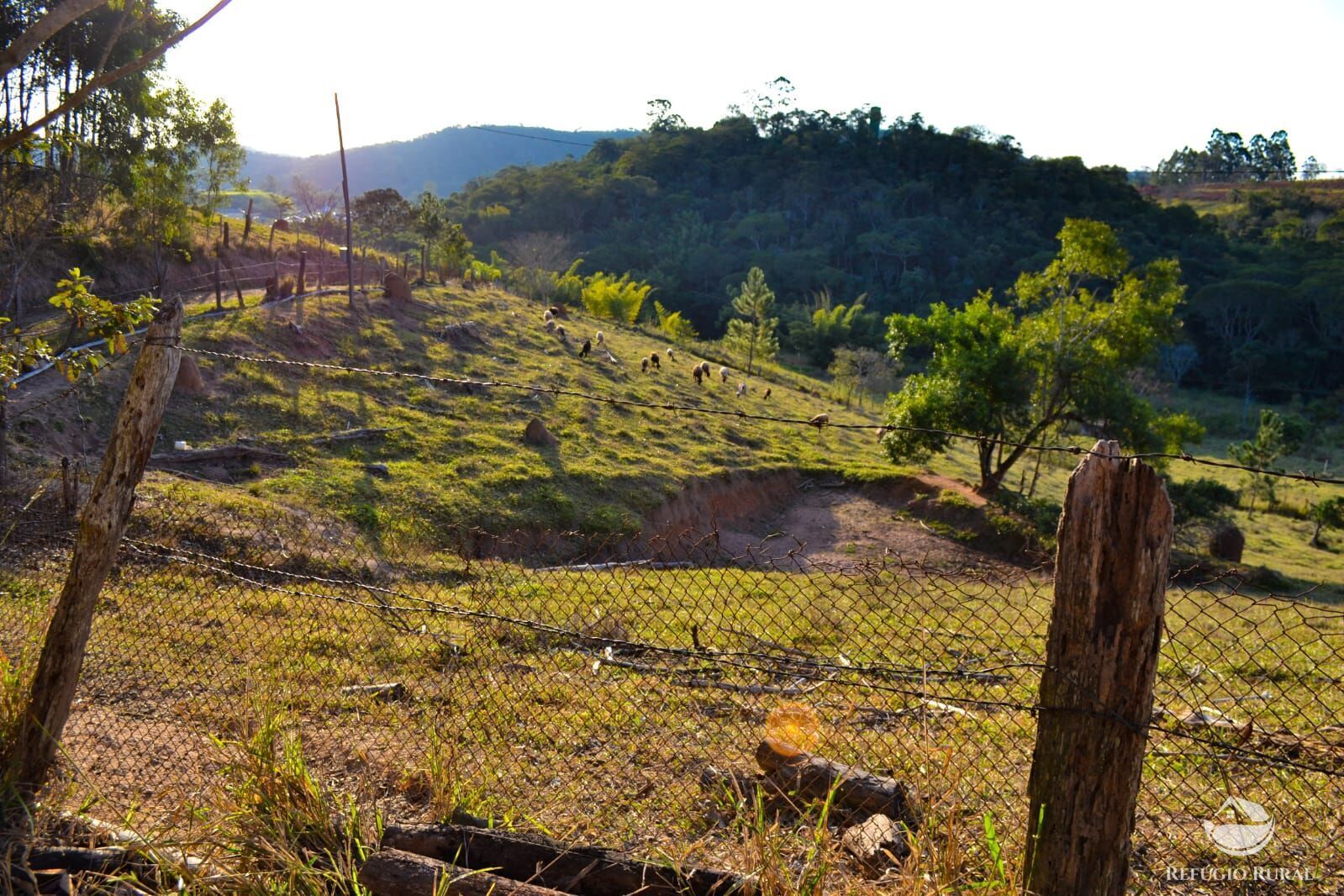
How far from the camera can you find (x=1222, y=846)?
3.46 m

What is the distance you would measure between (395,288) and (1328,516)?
1120 inches

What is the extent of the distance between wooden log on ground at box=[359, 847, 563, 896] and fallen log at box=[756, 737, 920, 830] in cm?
128

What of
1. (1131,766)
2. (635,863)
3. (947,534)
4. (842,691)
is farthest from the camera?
(947,534)

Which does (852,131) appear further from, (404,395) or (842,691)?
(842,691)

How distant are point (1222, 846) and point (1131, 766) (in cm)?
163

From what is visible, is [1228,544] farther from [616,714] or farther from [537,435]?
[616,714]

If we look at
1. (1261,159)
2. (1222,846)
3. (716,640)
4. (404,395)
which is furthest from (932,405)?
(1261,159)

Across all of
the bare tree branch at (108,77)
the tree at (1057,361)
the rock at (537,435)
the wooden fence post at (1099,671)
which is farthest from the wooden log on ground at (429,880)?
the tree at (1057,361)

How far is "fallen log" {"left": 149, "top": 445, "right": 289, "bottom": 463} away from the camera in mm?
13383

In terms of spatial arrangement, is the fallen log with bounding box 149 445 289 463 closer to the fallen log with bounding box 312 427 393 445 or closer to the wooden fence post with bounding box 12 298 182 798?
the fallen log with bounding box 312 427 393 445

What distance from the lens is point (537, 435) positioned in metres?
18.5

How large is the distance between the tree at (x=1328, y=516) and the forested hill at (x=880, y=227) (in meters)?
37.2

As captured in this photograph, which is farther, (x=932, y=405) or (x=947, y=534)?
(x=932, y=405)

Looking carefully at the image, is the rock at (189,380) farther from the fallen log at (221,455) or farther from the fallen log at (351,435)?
the fallen log at (351,435)
